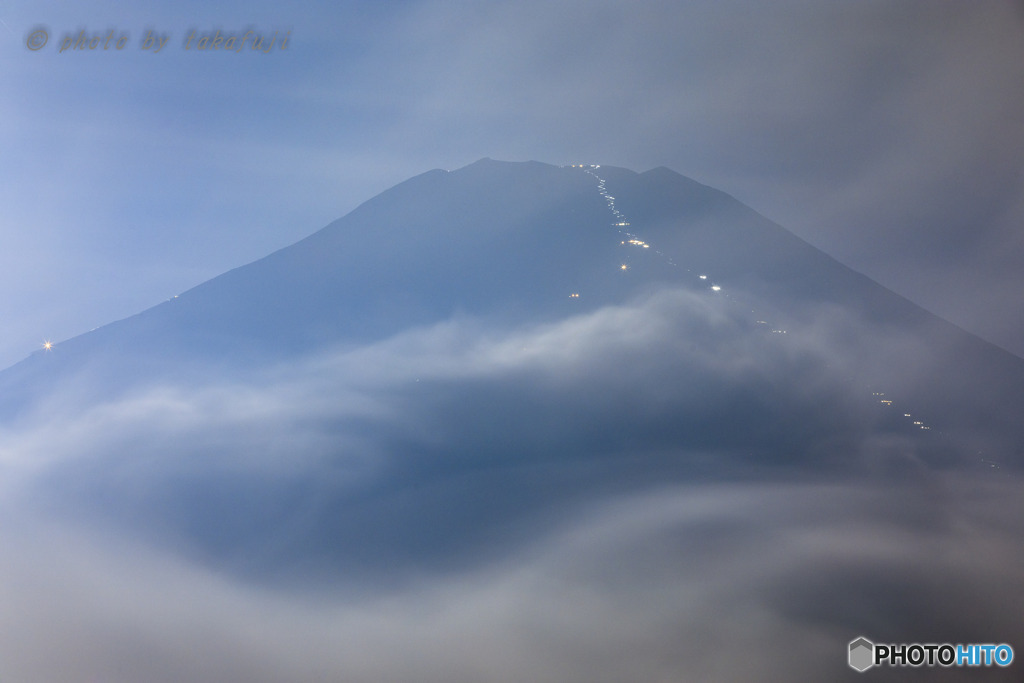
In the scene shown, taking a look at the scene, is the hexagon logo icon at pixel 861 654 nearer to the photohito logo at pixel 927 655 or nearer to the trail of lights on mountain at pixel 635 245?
the photohito logo at pixel 927 655

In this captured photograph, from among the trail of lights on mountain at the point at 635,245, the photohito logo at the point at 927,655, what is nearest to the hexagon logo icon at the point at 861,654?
the photohito logo at the point at 927,655

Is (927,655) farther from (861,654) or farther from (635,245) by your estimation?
(635,245)

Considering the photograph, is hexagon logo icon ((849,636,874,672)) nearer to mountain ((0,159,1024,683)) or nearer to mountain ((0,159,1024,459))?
mountain ((0,159,1024,683))

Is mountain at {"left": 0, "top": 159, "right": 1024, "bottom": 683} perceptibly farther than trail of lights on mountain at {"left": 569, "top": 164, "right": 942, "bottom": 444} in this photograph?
No

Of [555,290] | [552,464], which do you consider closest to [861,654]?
[552,464]

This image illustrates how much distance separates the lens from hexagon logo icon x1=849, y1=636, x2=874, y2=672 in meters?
3.04

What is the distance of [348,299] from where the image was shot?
5273 mm

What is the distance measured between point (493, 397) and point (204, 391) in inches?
98.3

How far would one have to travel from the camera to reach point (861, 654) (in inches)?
121

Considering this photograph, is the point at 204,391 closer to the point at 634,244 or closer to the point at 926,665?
the point at 634,244

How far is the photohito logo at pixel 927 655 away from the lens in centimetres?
302

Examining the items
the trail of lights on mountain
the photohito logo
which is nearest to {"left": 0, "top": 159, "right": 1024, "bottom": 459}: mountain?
the trail of lights on mountain

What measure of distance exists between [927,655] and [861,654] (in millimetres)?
341

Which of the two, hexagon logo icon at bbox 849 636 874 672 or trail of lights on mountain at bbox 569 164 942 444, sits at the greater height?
trail of lights on mountain at bbox 569 164 942 444
